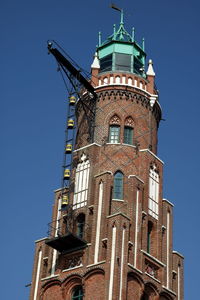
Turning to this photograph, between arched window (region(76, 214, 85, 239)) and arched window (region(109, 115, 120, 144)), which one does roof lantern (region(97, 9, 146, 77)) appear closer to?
arched window (region(109, 115, 120, 144))

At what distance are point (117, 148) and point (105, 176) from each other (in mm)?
3318

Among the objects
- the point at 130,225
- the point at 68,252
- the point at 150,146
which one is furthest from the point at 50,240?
the point at 150,146

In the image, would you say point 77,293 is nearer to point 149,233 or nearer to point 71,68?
point 149,233

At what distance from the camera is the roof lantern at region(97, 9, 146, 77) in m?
60.7

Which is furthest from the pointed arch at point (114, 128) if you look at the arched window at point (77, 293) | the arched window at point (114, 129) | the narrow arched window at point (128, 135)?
the arched window at point (77, 293)

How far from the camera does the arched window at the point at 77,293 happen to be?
50.2 meters

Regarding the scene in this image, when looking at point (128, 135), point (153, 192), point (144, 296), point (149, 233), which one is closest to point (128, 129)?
point (128, 135)

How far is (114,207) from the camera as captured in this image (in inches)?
2089

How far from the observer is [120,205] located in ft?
175

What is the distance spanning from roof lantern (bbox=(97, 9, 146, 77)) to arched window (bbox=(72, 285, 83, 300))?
55.0 ft

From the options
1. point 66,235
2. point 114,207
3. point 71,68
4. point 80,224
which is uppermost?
point 71,68

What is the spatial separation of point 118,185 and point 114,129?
4706mm

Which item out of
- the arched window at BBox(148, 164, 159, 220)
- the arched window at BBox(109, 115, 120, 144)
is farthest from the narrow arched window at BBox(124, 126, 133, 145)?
the arched window at BBox(148, 164, 159, 220)

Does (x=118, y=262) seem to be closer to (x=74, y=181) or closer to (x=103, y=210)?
(x=103, y=210)
